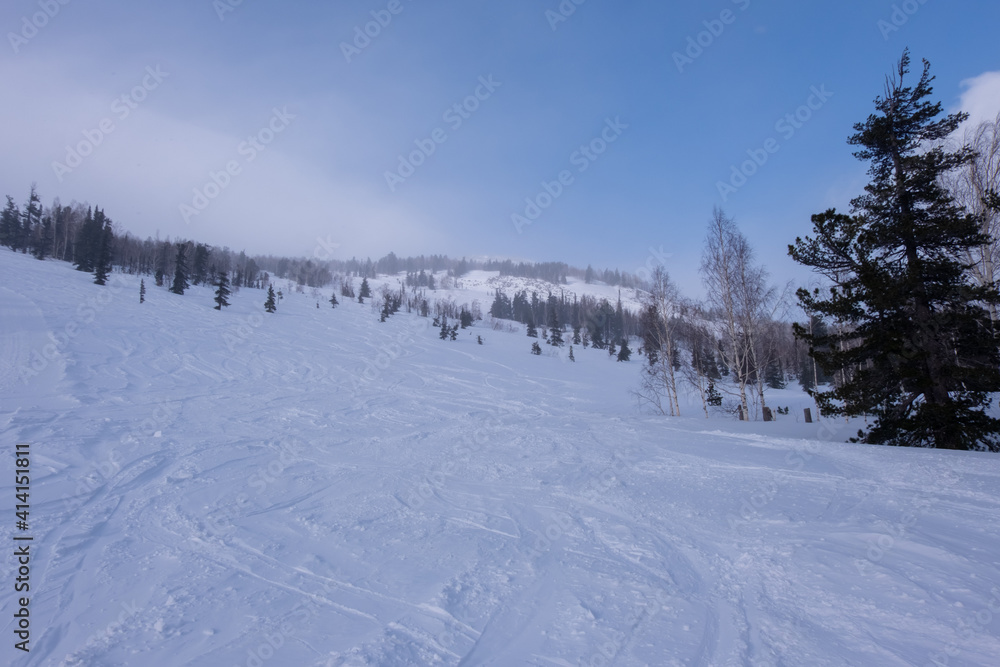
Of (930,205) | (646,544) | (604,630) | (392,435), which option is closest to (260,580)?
(604,630)

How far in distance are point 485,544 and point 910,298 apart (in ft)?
37.3

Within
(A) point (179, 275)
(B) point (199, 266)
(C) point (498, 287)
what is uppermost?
Answer: (C) point (498, 287)

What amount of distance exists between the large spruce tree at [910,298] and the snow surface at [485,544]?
6.52 feet

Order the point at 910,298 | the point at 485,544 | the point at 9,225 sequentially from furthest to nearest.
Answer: the point at 9,225 < the point at 910,298 < the point at 485,544

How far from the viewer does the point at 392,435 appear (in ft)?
38.0

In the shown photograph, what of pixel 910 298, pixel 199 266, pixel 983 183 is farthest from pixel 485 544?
pixel 199 266

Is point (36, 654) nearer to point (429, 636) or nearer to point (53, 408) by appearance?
point (429, 636)

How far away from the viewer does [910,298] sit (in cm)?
946

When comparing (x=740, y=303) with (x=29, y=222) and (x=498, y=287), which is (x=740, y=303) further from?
(x=498, y=287)

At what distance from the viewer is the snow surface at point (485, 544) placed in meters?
3.24

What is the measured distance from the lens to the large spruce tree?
8.82 meters

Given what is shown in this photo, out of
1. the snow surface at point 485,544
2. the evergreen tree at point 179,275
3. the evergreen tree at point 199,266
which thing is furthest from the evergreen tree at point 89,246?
the snow surface at point 485,544

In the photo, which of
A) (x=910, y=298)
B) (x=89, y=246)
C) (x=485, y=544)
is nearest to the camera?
(x=485, y=544)

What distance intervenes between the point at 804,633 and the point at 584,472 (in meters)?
4.89
